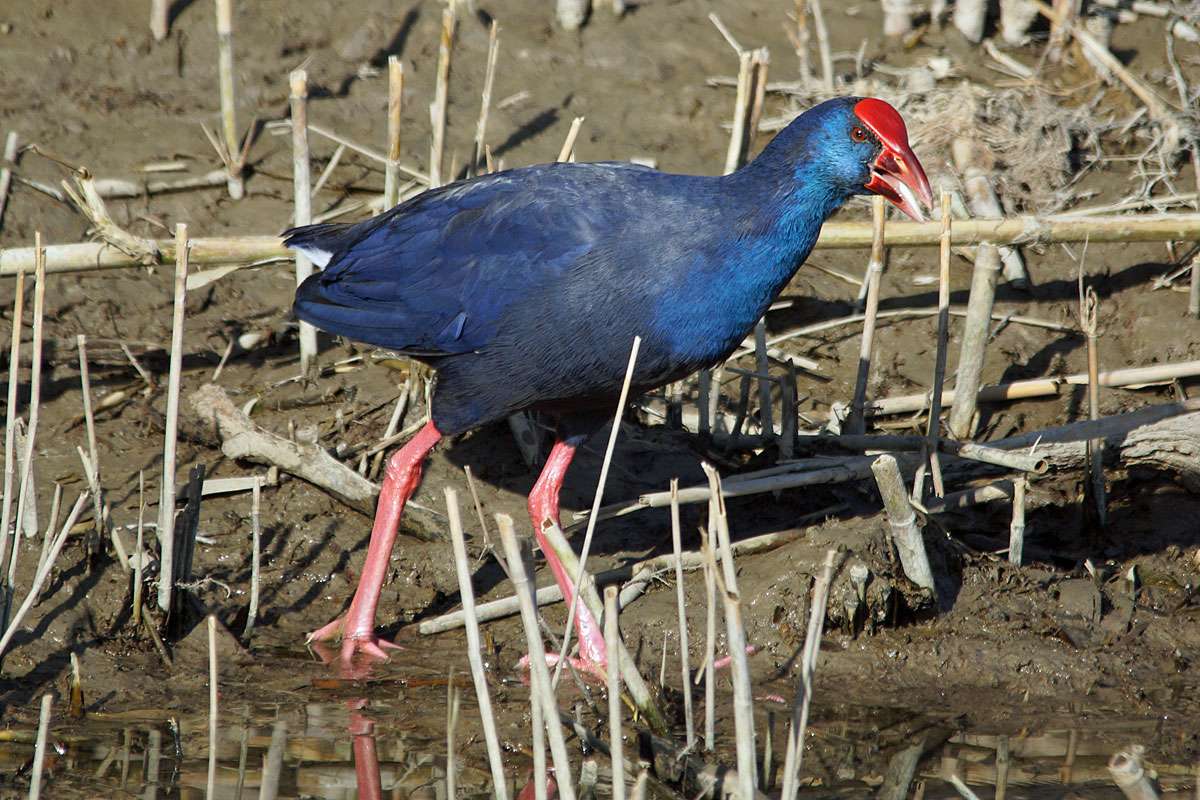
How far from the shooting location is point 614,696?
101 inches

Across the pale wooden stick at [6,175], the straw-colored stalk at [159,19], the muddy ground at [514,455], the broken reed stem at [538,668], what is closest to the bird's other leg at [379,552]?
the muddy ground at [514,455]

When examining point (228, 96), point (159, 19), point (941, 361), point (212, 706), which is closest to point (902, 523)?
point (941, 361)

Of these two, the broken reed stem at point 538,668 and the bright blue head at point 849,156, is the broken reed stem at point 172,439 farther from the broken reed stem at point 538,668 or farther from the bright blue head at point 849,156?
the bright blue head at point 849,156

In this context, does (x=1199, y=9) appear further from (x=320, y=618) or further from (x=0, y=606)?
(x=0, y=606)

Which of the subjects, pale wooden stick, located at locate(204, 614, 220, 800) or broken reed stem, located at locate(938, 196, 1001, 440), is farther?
broken reed stem, located at locate(938, 196, 1001, 440)

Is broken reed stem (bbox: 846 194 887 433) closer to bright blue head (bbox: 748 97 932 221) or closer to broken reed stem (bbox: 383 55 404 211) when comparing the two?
bright blue head (bbox: 748 97 932 221)

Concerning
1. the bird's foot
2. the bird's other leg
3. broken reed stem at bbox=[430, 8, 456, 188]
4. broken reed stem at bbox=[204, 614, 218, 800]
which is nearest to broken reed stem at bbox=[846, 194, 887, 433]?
the bird's other leg

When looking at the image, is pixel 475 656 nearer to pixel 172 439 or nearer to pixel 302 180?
pixel 172 439

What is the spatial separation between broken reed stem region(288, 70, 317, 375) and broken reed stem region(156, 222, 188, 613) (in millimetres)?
1193

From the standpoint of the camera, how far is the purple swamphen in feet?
11.5

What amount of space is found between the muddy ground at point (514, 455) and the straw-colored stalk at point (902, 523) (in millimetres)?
71

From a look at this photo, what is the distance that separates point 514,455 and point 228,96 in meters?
1.92

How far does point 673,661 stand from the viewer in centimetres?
389

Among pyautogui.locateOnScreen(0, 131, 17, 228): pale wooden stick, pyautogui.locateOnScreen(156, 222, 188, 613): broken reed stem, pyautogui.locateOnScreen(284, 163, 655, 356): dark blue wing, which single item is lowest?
pyautogui.locateOnScreen(156, 222, 188, 613): broken reed stem
